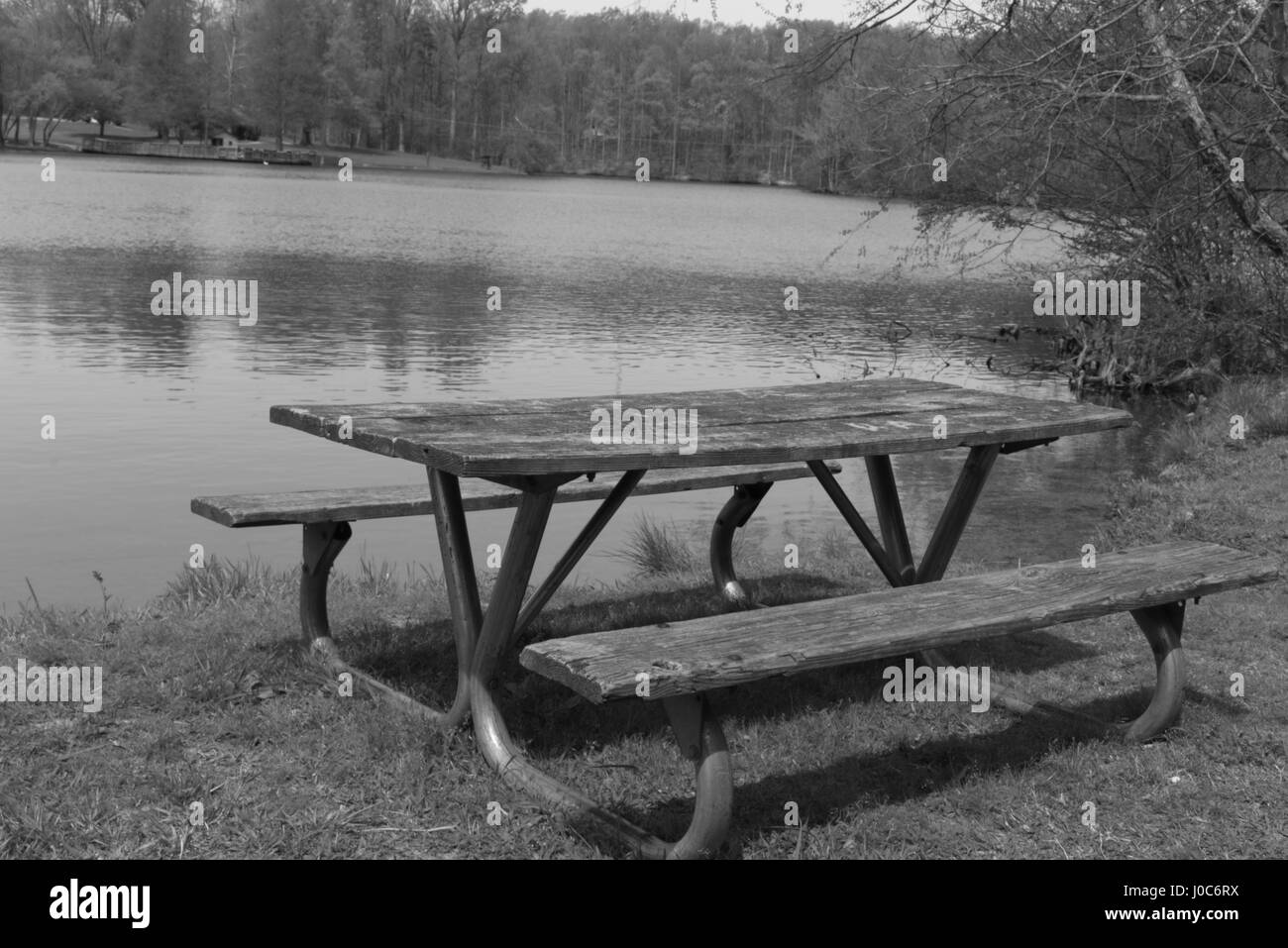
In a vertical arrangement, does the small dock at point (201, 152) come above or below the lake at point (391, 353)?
above

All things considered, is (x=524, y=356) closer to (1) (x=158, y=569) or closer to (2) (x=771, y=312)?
(2) (x=771, y=312)

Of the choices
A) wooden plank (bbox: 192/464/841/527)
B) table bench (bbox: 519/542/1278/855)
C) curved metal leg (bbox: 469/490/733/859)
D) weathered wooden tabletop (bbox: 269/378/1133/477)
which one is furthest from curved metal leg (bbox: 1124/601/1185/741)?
curved metal leg (bbox: 469/490/733/859)

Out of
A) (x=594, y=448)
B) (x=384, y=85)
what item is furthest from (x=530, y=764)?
(x=384, y=85)

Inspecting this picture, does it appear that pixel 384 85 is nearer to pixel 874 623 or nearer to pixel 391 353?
pixel 391 353

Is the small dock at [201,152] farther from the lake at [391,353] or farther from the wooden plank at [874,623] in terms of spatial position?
the wooden plank at [874,623]

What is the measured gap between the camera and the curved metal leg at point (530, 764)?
3.91 meters

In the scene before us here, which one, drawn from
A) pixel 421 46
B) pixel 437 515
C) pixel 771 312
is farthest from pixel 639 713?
pixel 421 46

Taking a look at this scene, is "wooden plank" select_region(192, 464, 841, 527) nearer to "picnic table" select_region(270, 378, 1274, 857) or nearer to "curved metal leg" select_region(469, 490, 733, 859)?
"picnic table" select_region(270, 378, 1274, 857)

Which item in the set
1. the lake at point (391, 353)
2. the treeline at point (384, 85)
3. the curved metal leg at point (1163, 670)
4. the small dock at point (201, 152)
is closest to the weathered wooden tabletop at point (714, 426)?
the curved metal leg at point (1163, 670)

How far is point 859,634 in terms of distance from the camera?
4359mm

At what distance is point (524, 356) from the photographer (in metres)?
19.9

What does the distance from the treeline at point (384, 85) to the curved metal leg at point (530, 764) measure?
8951cm

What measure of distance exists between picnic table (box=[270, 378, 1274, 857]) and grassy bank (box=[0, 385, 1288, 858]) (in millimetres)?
258

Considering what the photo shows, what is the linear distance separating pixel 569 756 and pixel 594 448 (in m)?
1.10
